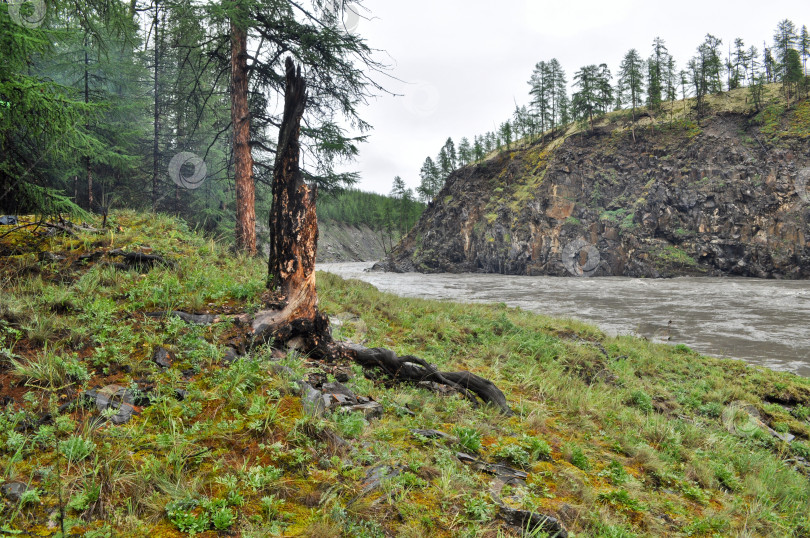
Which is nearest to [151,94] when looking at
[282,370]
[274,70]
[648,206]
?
[274,70]

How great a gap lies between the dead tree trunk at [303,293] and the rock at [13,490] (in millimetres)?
2918

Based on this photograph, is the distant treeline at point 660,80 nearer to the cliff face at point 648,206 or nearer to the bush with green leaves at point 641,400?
the cliff face at point 648,206

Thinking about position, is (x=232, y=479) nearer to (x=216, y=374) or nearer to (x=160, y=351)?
(x=216, y=374)

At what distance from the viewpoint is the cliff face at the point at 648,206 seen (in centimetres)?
3881

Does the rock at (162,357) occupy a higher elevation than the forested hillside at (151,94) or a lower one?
lower

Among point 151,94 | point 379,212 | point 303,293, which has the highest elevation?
point 379,212

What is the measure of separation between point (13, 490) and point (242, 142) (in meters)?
9.73

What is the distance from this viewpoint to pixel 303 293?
543cm

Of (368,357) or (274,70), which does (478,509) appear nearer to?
(368,357)

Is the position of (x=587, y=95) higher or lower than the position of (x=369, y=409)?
higher

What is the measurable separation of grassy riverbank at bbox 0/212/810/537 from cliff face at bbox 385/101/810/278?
41741mm

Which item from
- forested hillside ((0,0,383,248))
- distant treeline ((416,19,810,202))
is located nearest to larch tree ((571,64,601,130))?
distant treeline ((416,19,810,202))

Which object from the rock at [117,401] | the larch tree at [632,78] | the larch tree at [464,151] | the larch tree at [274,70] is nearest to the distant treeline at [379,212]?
the larch tree at [464,151]

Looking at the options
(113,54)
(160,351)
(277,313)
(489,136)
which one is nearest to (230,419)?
(160,351)
